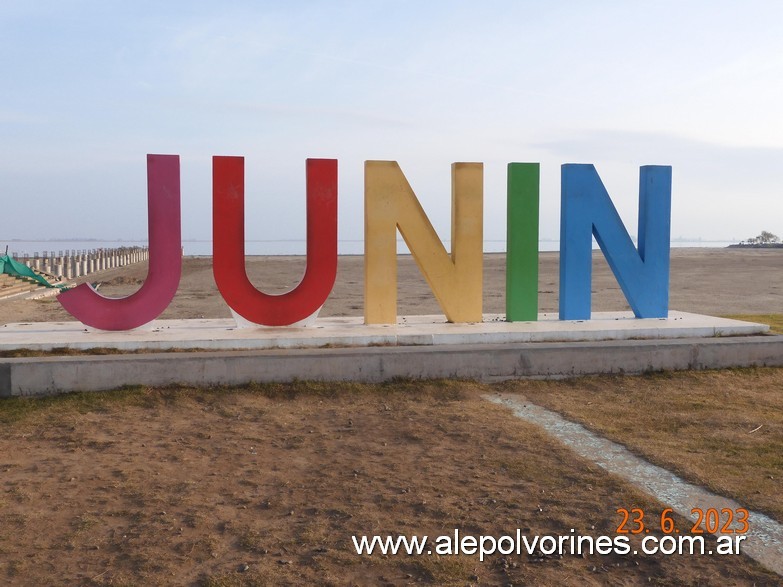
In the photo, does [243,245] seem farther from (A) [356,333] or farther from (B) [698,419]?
(B) [698,419]

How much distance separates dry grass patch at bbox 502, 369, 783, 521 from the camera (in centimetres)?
557

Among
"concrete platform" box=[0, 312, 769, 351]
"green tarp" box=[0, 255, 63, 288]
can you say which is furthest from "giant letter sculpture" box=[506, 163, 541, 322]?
"green tarp" box=[0, 255, 63, 288]

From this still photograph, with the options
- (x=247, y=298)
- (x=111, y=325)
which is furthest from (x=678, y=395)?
(x=111, y=325)

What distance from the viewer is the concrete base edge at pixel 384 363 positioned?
8023 millimetres

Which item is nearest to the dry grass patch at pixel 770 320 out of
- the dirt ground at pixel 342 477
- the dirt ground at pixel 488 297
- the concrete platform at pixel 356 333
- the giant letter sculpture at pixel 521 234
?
the concrete platform at pixel 356 333

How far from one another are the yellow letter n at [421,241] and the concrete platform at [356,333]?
39 centimetres

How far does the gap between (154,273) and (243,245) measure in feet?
4.03

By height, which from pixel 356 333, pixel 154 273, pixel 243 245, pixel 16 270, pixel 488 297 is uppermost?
pixel 243 245

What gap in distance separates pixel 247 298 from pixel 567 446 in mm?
5101

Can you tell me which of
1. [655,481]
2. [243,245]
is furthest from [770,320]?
[243,245]

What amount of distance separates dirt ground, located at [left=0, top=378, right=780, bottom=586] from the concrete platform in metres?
1.19

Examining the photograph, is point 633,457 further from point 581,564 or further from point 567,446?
point 581,564

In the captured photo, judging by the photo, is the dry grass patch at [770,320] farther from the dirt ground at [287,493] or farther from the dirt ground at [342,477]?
the dirt ground at [287,493]

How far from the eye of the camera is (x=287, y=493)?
5258 mm
